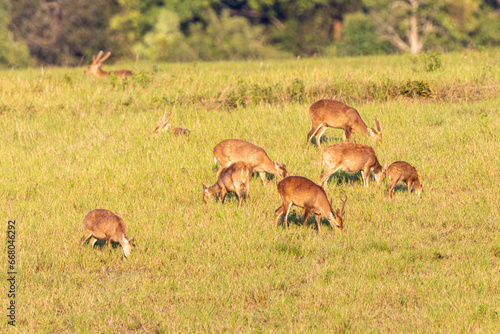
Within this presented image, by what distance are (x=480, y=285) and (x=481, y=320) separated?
0.86 metres

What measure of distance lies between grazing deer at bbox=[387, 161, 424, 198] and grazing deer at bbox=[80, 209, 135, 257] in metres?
4.78

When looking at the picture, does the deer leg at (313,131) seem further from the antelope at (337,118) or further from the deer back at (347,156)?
the deer back at (347,156)

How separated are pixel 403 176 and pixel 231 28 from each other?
41965 millimetres

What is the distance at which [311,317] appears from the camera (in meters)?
7.34

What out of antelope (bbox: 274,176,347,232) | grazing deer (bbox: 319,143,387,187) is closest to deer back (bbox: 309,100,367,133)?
grazing deer (bbox: 319,143,387,187)

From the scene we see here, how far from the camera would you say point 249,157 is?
1158 cm

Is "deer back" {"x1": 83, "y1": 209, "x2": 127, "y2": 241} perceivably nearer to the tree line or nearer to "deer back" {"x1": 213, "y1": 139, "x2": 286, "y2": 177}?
"deer back" {"x1": 213, "y1": 139, "x2": 286, "y2": 177}

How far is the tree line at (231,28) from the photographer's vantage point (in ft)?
151

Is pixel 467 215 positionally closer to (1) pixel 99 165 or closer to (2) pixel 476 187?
(2) pixel 476 187

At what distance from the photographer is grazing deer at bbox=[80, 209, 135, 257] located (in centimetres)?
889

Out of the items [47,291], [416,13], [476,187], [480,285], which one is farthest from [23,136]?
[416,13]

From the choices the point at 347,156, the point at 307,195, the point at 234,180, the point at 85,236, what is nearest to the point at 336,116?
the point at 347,156

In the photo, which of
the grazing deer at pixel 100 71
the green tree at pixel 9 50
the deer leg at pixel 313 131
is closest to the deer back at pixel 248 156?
the deer leg at pixel 313 131

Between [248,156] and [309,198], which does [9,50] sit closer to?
[248,156]
